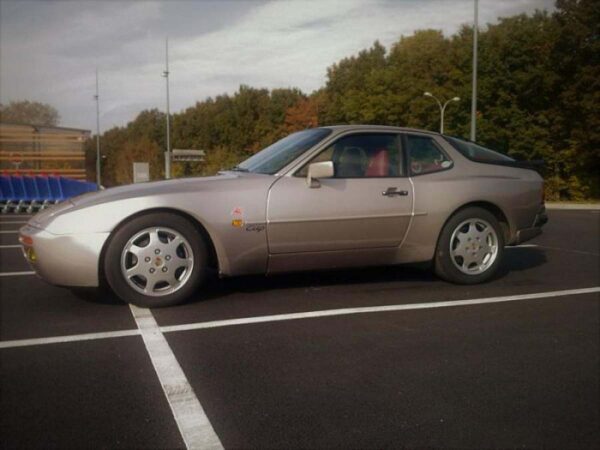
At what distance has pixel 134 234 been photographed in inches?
153

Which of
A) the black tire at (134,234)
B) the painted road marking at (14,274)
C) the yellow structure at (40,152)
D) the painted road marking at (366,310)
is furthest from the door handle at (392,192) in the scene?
the yellow structure at (40,152)

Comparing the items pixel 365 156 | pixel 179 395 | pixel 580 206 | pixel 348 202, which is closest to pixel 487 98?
pixel 580 206

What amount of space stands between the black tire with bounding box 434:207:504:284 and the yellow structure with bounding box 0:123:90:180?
21.3 metres

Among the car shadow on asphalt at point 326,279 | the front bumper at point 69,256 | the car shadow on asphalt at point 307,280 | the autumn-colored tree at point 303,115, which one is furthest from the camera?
the autumn-colored tree at point 303,115

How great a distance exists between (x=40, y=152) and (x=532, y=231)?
77.0 ft

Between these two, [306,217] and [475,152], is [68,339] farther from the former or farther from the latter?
[475,152]

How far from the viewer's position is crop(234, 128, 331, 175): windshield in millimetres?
4422

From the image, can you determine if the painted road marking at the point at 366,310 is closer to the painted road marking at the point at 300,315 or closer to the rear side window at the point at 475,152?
the painted road marking at the point at 300,315

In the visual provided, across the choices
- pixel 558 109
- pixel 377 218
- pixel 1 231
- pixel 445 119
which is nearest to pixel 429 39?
pixel 445 119

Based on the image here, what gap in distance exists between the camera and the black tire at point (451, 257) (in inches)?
186

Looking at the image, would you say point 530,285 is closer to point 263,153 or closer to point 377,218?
point 377,218

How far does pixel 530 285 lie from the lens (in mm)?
4871

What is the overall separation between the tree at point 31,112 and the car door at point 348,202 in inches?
2747

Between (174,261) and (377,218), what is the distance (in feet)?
5.39
